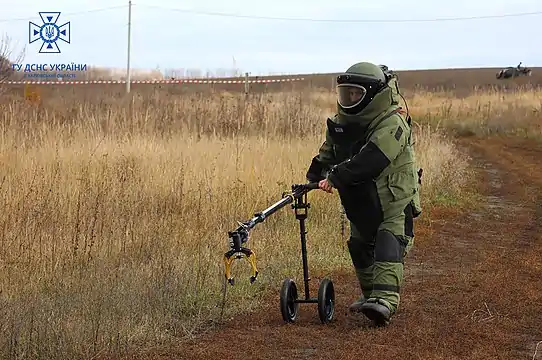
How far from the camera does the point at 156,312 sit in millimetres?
5762

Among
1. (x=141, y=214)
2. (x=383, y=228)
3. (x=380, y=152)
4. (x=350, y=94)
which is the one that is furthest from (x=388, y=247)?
(x=141, y=214)

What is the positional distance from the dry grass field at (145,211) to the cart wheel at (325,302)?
73cm

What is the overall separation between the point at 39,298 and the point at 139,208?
299 centimetres

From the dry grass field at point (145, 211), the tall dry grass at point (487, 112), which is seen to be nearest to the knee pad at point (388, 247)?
the dry grass field at point (145, 211)

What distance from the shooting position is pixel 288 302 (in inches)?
228

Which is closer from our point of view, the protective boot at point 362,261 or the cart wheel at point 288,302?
the cart wheel at point 288,302

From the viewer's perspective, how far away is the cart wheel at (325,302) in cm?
573

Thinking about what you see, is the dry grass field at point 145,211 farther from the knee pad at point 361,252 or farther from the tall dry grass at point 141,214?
the knee pad at point 361,252

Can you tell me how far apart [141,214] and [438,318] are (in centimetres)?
380

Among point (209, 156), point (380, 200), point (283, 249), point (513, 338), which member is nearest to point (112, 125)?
point (209, 156)

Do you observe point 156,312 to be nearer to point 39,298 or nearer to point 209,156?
point 39,298

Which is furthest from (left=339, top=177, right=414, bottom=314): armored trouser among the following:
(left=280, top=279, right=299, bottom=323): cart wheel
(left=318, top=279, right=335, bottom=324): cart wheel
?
(left=280, top=279, right=299, bottom=323): cart wheel

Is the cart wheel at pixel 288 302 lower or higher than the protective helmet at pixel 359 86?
lower

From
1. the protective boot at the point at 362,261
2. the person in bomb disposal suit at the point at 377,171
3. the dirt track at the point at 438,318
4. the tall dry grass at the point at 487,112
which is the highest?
the tall dry grass at the point at 487,112
